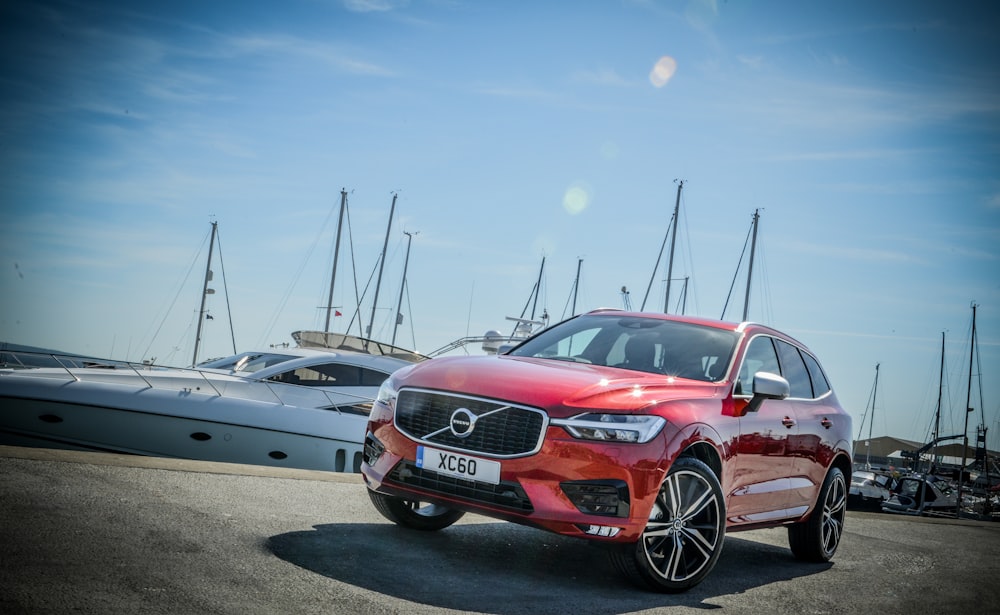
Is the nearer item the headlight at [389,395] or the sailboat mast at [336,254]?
the headlight at [389,395]

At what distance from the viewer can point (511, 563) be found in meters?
5.82

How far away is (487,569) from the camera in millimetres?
5520

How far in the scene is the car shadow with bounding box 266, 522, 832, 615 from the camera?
4.73 metres

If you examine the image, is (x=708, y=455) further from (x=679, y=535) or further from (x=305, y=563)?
(x=305, y=563)

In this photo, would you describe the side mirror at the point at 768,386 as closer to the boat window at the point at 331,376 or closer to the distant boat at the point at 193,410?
the distant boat at the point at 193,410

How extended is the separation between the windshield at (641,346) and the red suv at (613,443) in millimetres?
15

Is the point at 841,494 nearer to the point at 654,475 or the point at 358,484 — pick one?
the point at 654,475

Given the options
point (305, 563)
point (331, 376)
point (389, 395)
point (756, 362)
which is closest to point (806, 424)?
point (756, 362)

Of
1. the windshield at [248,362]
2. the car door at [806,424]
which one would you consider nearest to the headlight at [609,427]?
the car door at [806,424]

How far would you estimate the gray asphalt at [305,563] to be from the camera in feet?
13.4

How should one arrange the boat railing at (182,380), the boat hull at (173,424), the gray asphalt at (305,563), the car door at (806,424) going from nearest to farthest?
the gray asphalt at (305,563)
the car door at (806,424)
the boat hull at (173,424)
the boat railing at (182,380)

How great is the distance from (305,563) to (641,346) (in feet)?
9.46

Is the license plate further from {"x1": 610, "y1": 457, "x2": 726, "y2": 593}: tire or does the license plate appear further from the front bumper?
{"x1": 610, "y1": 457, "x2": 726, "y2": 593}: tire

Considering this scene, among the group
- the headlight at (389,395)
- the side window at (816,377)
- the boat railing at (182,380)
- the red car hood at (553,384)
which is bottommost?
the boat railing at (182,380)
